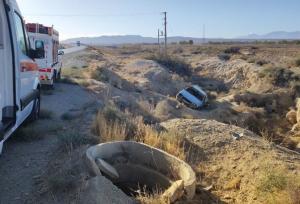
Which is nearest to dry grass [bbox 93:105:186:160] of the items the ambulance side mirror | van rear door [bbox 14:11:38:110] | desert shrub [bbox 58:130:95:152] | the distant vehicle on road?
desert shrub [bbox 58:130:95:152]

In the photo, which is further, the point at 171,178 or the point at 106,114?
the point at 106,114

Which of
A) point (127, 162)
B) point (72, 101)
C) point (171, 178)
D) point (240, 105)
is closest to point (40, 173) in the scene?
point (127, 162)

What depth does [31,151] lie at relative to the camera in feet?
29.8

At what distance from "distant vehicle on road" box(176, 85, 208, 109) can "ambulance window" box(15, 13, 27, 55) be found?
68.7 ft

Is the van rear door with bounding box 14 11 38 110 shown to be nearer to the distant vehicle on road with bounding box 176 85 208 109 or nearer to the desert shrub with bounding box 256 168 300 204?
the desert shrub with bounding box 256 168 300 204

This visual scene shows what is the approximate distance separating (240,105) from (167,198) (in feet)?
79.8

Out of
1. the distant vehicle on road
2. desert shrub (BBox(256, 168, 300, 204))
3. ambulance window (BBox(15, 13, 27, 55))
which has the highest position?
ambulance window (BBox(15, 13, 27, 55))

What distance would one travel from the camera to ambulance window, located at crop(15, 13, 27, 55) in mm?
8383

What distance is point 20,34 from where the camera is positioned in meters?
8.74

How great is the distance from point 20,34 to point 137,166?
3.27m

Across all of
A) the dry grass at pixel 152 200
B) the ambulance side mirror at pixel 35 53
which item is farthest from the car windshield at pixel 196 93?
the dry grass at pixel 152 200

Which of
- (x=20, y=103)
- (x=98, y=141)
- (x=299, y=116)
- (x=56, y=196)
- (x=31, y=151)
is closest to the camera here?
(x=56, y=196)

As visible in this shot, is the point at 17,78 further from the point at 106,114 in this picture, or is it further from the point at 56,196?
the point at 106,114

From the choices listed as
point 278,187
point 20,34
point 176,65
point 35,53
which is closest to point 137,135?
point 35,53
